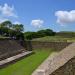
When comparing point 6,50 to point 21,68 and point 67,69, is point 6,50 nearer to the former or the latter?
point 21,68

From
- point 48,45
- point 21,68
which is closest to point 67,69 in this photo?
point 21,68

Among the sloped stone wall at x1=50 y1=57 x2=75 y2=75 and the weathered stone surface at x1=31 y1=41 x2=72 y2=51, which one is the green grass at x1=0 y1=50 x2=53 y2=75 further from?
the weathered stone surface at x1=31 y1=41 x2=72 y2=51

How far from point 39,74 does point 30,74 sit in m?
0.94

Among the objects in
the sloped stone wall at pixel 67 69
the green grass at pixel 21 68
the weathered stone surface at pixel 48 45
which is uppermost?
the sloped stone wall at pixel 67 69

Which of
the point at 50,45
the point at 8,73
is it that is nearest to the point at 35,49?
the point at 50,45

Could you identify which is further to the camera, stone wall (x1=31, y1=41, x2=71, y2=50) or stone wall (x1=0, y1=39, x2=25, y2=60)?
stone wall (x1=31, y1=41, x2=71, y2=50)

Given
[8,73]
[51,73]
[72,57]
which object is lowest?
[8,73]

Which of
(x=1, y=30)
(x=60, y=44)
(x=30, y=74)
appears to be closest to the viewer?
(x=30, y=74)

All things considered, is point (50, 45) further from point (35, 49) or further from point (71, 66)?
point (71, 66)

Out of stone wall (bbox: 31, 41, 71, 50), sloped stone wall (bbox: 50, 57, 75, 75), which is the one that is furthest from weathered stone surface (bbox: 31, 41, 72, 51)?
sloped stone wall (bbox: 50, 57, 75, 75)

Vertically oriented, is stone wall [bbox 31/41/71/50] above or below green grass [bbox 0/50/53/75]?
above

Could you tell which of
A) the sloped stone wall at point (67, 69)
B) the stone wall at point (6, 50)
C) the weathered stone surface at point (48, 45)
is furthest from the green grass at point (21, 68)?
the weathered stone surface at point (48, 45)

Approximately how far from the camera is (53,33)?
2790 inches

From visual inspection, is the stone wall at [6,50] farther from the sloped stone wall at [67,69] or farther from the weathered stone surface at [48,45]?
the sloped stone wall at [67,69]
